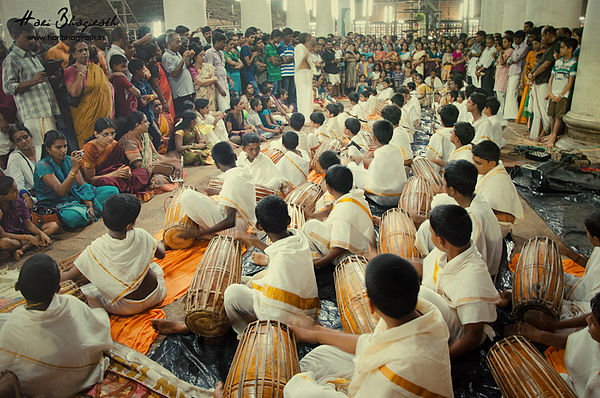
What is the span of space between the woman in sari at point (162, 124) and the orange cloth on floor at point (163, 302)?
280cm

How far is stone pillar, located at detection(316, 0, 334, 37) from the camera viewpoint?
2158 centimetres

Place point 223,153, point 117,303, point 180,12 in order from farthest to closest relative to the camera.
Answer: point 180,12, point 223,153, point 117,303

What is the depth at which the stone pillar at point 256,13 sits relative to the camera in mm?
14844

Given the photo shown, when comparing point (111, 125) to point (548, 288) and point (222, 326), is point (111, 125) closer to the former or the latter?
point (222, 326)

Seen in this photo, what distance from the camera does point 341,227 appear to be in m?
3.55

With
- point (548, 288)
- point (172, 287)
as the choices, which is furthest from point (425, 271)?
point (172, 287)

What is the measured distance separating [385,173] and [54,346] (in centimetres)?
384

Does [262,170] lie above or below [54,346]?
above

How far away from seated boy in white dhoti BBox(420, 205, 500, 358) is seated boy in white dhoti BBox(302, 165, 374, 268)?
104cm

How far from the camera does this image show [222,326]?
9.66ft

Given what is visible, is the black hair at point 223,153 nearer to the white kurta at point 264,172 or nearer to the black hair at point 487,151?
the white kurta at point 264,172

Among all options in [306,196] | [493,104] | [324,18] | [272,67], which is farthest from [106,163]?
[324,18]

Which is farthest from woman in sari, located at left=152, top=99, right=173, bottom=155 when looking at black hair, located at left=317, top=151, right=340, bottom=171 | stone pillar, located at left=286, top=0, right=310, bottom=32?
stone pillar, located at left=286, top=0, right=310, bottom=32

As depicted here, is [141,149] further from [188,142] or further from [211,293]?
[211,293]
